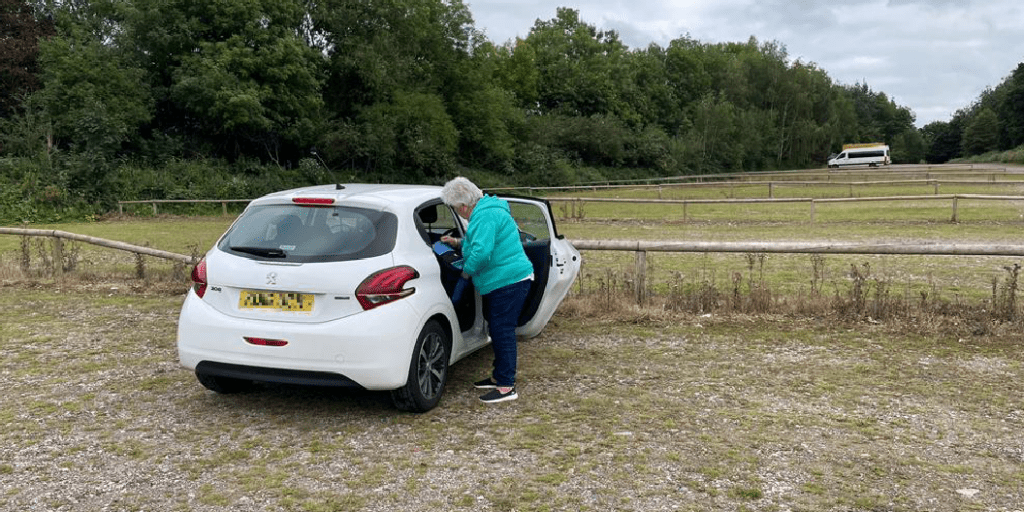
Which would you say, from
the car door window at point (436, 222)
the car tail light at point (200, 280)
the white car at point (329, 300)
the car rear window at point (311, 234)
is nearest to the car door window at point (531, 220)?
the car door window at point (436, 222)

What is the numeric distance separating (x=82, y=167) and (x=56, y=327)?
2670 cm

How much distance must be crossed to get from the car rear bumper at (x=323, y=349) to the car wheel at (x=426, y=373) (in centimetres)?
14

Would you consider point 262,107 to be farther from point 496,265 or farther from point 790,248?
point 496,265

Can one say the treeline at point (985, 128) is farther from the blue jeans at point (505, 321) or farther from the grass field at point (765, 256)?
the blue jeans at point (505, 321)

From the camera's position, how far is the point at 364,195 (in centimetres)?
544

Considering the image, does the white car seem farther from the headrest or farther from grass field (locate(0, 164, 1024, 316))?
grass field (locate(0, 164, 1024, 316))

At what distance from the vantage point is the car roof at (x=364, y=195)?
210 inches

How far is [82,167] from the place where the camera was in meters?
31.5

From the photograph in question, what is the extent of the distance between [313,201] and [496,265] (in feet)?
4.48

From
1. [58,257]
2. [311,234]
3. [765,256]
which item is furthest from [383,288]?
[765,256]

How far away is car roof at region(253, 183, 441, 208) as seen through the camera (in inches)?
210

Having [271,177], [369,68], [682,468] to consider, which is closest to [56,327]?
[682,468]

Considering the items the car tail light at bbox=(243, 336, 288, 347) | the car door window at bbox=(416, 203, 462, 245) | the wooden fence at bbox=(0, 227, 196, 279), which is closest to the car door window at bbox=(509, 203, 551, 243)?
the car door window at bbox=(416, 203, 462, 245)

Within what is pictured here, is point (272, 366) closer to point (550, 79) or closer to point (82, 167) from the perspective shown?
point (82, 167)
